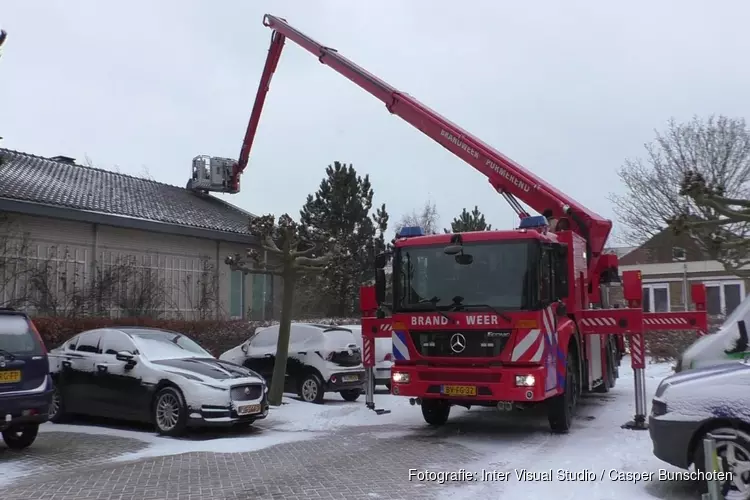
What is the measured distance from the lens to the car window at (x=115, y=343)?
10.9 metres

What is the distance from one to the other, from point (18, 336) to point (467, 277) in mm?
5881

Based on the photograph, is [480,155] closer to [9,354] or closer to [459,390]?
[459,390]

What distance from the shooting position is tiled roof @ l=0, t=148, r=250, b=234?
19969 millimetres

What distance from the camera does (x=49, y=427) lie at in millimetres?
11086

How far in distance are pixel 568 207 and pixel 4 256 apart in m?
13.9

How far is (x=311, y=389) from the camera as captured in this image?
1411 cm

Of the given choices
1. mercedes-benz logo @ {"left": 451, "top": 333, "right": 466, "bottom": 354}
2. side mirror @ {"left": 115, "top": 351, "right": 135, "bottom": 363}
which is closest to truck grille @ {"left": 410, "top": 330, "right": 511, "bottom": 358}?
mercedes-benz logo @ {"left": 451, "top": 333, "right": 466, "bottom": 354}

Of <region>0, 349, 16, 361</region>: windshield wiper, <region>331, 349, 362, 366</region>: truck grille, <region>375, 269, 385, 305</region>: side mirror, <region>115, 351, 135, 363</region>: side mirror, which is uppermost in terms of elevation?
<region>375, 269, 385, 305</region>: side mirror

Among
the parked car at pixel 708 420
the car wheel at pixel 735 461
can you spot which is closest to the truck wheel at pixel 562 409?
the parked car at pixel 708 420

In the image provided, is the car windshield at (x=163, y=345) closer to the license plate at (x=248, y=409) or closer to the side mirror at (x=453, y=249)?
the license plate at (x=248, y=409)

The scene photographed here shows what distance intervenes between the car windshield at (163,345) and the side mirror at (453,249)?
448cm

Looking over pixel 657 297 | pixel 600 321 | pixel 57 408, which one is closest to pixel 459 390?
pixel 600 321

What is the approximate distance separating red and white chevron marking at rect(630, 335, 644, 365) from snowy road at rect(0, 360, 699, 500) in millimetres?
1076

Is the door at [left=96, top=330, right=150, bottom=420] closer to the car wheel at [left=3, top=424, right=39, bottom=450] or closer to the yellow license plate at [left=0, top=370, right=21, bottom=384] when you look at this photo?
the car wheel at [left=3, top=424, right=39, bottom=450]
